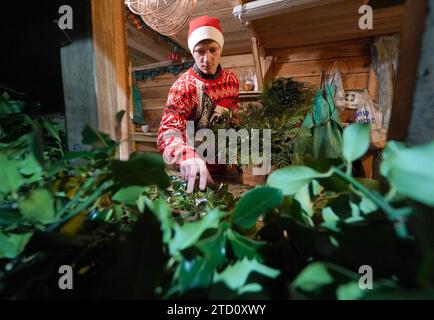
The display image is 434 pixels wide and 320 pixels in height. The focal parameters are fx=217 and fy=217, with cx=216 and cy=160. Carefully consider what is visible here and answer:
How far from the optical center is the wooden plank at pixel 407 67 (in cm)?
23

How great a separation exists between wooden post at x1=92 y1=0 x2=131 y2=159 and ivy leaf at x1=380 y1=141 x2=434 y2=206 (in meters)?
0.38

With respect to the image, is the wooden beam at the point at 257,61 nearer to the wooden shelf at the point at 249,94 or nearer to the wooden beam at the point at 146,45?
the wooden shelf at the point at 249,94

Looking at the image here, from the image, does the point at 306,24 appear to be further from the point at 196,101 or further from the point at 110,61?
the point at 110,61

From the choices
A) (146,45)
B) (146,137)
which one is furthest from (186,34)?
(146,137)

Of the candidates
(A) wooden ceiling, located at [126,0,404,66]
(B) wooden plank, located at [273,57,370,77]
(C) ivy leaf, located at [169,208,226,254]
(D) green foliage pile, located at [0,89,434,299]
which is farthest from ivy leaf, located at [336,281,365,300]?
(B) wooden plank, located at [273,57,370,77]

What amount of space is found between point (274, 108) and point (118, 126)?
0.79m

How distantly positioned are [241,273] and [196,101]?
48.8 inches

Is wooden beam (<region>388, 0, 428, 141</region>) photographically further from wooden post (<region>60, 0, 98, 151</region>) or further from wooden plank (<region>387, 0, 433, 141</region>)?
wooden post (<region>60, 0, 98, 151</region>)

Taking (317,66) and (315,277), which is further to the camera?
(317,66)

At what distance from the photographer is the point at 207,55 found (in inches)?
54.2

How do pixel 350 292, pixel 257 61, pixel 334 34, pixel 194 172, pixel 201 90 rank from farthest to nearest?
pixel 257 61 < pixel 334 34 < pixel 201 90 < pixel 194 172 < pixel 350 292

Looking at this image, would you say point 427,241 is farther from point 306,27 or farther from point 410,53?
point 306,27

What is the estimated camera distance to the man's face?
1.38 m
